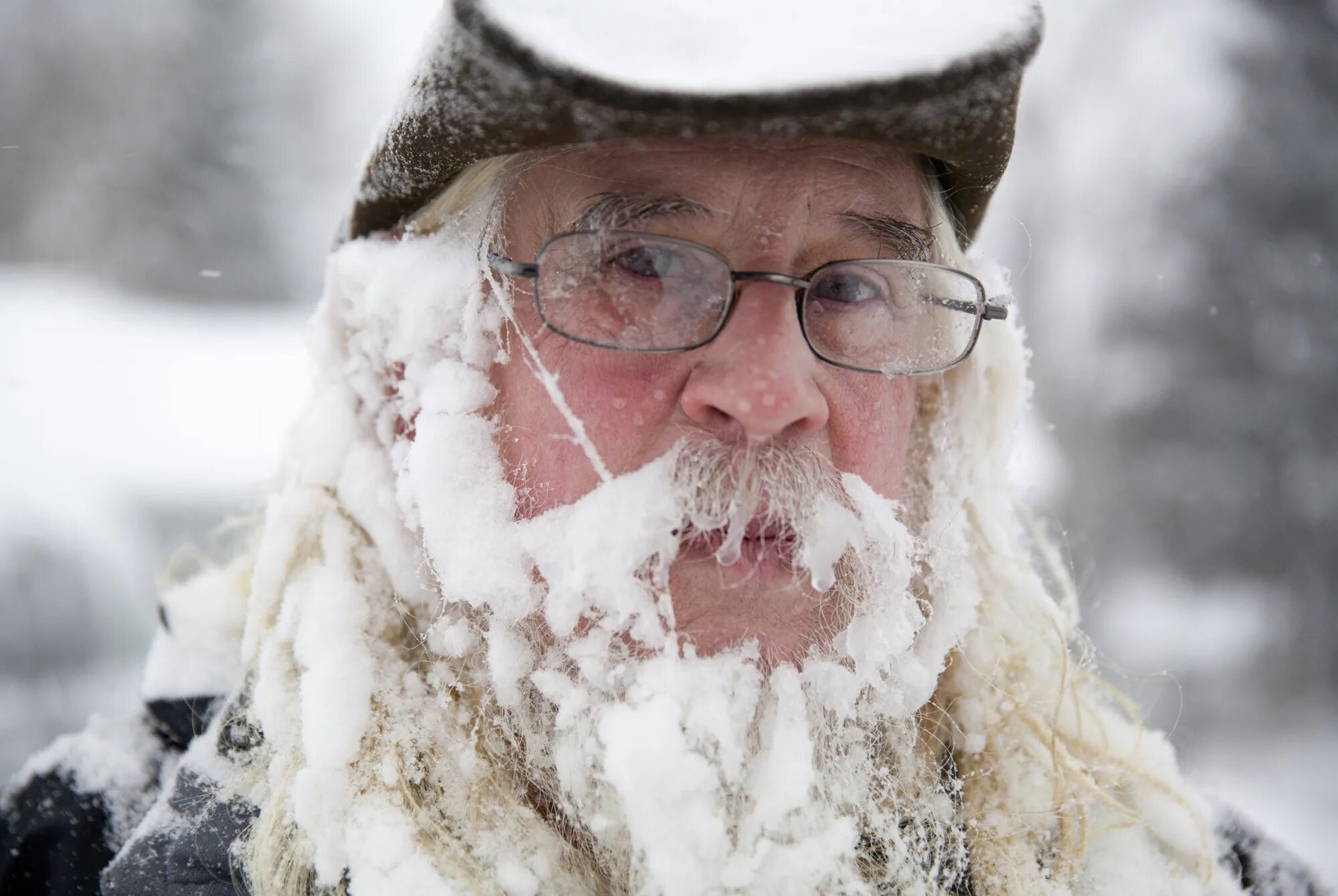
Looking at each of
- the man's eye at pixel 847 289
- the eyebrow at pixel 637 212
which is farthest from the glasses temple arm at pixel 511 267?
the man's eye at pixel 847 289

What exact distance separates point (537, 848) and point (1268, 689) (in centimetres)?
1071

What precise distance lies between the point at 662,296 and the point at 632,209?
0.16 m

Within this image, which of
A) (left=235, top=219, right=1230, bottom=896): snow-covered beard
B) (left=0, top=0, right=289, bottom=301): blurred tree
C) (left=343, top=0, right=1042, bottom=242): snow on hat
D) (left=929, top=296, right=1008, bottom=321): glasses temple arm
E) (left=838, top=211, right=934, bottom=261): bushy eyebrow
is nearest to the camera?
(left=343, top=0, right=1042, bottom=242): snow on hat

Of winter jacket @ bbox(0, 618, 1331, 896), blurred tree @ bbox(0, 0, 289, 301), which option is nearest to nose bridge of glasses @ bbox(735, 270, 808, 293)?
winter jacket @ bbox(0, 618, 1331, 896)

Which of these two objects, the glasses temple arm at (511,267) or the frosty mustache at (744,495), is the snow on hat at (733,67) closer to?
the glasses temple arm at (511,267)

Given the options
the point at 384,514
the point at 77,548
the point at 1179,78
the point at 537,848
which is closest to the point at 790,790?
the point at 537,848

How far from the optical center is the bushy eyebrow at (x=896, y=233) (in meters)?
1.59

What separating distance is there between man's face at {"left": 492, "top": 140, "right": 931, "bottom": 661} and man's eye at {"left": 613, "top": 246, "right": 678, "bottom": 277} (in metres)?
0.04

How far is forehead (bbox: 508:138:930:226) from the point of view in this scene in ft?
4.78

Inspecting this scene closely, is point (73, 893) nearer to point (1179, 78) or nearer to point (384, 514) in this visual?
point (384, 514)

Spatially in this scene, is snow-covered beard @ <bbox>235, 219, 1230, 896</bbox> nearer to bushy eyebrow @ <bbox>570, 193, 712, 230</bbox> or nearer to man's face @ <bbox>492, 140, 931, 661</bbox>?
man's face @ <bbox>492, 140, 931, 661</bbox>

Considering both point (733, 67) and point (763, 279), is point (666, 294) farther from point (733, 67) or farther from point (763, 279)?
point (733, 67)

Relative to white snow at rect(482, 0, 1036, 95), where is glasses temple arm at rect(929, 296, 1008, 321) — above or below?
below

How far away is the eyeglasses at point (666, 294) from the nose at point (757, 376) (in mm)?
22
